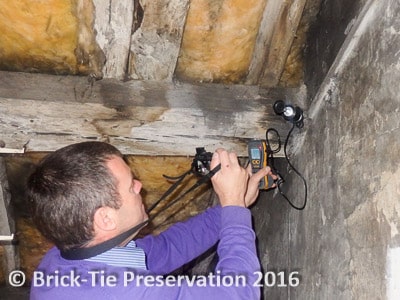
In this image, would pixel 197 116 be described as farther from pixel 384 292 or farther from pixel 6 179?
pixel 6 179

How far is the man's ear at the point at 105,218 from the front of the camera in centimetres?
116

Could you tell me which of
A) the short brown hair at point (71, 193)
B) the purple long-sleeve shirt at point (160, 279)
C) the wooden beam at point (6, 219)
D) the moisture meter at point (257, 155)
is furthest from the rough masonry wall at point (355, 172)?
the wooden beam at point (6, 219)

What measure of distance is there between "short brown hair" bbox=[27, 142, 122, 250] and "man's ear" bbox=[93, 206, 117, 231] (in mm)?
11

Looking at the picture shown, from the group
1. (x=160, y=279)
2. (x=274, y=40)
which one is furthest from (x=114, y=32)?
(x=160, y=279)

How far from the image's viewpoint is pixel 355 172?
1346 millimetres

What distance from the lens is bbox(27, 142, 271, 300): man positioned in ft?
3.66

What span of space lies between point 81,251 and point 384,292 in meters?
0.76

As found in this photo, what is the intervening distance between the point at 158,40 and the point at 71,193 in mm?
668

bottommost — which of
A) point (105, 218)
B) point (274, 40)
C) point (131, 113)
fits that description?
point (105, 218)

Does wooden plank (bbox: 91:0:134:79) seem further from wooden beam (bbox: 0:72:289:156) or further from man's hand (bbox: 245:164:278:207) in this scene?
man's hand (bbox: 245:164:278:207)

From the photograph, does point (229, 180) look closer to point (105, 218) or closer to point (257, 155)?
point (257, 155)

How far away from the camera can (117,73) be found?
163cm

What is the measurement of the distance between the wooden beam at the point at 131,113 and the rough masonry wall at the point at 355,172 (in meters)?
0.25

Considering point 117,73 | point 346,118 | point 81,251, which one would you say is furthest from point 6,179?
point 346,118
